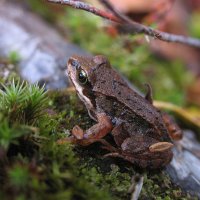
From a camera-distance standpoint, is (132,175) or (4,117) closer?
(4,117)

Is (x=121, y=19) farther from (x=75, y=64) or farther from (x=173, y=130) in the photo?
(x=173, y=130)

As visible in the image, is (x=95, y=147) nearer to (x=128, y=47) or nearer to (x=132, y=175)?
(x=132, y=175)

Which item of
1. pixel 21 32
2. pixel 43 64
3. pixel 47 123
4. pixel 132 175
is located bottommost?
pixel 132 175

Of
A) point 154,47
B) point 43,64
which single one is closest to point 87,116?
point 43,64

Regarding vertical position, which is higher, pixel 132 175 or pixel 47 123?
pixel 47 123

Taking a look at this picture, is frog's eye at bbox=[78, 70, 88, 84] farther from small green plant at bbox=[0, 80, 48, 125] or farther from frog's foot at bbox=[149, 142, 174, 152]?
frog's foot at bbox=[149, 142, 174, 152]

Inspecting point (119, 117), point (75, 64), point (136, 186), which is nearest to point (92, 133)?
point (119, 117)
